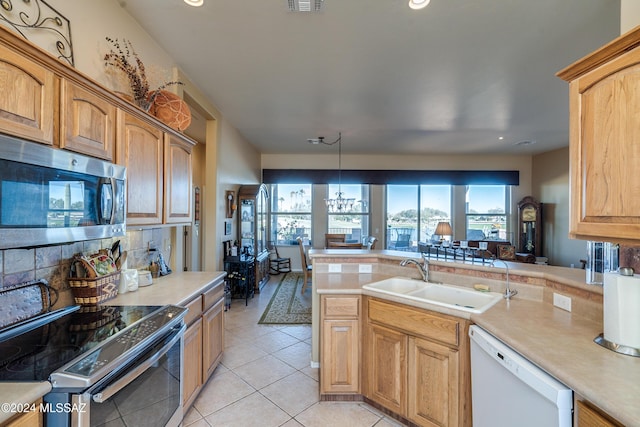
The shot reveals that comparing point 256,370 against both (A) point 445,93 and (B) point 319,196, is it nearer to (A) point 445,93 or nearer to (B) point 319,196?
(A) point 445,93

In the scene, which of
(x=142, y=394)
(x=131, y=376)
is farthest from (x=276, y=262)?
(x=131, y=376)

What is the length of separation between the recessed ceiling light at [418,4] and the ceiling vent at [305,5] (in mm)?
640

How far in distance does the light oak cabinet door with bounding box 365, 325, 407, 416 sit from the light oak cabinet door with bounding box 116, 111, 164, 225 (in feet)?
6.03

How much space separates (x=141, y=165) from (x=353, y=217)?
596cm

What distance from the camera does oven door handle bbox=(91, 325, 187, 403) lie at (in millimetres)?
1081

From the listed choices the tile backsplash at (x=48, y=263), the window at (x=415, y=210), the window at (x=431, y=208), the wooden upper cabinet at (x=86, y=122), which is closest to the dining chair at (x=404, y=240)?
the window at (x=415, y=210)

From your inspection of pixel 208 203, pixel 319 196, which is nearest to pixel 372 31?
pixel 208 203

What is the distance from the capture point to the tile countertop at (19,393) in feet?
2.75

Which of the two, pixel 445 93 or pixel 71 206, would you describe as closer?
pixel 71 206

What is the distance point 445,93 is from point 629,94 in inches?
104

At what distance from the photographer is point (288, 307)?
440cm

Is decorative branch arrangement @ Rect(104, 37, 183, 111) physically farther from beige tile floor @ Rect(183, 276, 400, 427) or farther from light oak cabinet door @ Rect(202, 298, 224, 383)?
beige tile floor @ Rect(183, 276, 400, 427)

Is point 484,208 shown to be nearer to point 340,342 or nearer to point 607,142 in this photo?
point 340,342

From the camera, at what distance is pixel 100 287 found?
1.72m
